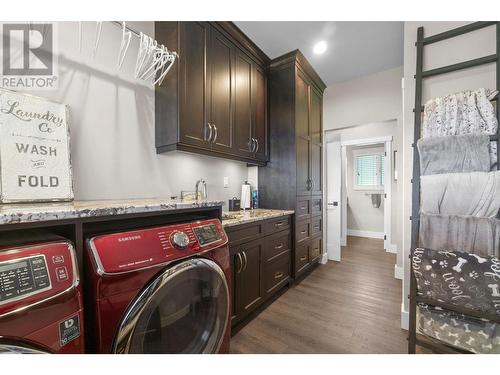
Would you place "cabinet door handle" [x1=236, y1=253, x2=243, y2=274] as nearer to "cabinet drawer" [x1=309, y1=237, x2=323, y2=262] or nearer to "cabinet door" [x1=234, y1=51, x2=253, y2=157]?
"cabinet door" [x1=234, y1=51, x2=253, y2=157]

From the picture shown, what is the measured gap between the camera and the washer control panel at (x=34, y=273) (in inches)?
20.5

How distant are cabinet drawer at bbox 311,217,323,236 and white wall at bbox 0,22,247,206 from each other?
1.80m

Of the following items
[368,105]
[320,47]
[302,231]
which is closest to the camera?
[320,47]

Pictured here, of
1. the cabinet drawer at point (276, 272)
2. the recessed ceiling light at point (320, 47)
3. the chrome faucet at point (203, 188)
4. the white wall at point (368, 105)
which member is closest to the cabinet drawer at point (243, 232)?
the cabinet drawer at point (276, 272)

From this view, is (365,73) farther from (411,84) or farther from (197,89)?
(197,89)

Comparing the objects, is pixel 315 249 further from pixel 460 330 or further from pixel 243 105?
pixel 243 105

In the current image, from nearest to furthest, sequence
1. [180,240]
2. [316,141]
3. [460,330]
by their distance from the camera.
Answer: [180,240], [460,330], [316,141]

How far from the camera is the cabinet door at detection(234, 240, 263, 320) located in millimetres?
1598

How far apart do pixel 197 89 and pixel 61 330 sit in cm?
158

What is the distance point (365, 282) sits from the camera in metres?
2.51

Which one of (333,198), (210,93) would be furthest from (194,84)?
(333,198)

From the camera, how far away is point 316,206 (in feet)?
9.48

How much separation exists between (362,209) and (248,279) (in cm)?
431

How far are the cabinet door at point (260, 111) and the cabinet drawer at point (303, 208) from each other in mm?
658
